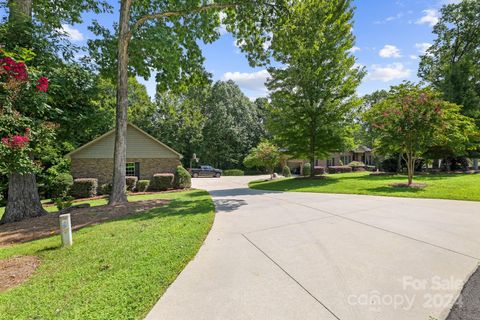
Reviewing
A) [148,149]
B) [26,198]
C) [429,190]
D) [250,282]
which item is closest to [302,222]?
[250,282]

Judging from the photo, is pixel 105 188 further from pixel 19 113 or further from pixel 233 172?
pixel 233 172

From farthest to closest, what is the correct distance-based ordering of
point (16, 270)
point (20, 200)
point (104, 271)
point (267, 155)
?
point (267, 155), point (20, 200), point (16, 270), point (104, 271)

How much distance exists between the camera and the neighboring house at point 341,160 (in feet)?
122

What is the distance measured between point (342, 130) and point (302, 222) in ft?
40.9

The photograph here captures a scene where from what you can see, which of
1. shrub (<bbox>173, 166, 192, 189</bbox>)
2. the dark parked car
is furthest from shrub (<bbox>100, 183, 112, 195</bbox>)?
the dark parked car

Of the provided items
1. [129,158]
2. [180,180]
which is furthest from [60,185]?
[180,180]

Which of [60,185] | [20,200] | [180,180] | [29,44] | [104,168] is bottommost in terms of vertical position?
[180,180]

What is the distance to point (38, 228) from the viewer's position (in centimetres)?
647

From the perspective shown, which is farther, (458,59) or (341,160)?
(341,160)

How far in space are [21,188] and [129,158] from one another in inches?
424

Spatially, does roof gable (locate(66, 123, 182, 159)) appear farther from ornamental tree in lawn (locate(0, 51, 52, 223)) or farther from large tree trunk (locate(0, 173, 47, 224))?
ornamental tree in lawn (locate(0, 51, 52, 223))

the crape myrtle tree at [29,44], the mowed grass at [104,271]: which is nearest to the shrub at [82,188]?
the crape myrtle tree at [29,44]

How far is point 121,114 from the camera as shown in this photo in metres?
9.09

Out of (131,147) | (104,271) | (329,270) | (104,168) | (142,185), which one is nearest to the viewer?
(329,270)
